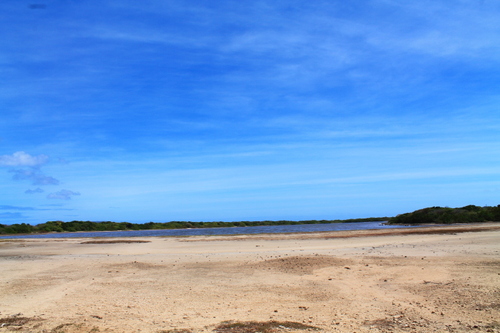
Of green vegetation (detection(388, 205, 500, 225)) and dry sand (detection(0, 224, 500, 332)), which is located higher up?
green vegetation (detection(388, 205, 500, 225))

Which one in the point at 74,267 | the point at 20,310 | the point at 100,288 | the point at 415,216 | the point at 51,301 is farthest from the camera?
the point at 415,216

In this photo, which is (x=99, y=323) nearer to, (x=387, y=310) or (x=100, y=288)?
(x=100, y=288)

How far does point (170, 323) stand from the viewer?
27.0 feet

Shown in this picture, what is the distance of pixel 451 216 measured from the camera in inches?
2302

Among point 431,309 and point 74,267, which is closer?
point 431,309

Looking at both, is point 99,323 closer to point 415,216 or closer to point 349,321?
point 349,321

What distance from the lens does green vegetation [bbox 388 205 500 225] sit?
181ft

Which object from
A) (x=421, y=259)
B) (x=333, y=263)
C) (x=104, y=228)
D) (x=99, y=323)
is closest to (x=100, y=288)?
(x=99, y=323)

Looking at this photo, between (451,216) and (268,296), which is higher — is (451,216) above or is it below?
above

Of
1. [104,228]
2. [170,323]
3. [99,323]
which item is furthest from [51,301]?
[104,228]

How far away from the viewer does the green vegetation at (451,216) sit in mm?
55094

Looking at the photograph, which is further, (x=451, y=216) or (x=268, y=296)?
(x=451, y=216)

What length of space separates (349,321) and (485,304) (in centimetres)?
361

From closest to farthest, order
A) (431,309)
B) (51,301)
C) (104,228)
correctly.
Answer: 1. (431,309)
2. (51,301)
3. (104,228)
